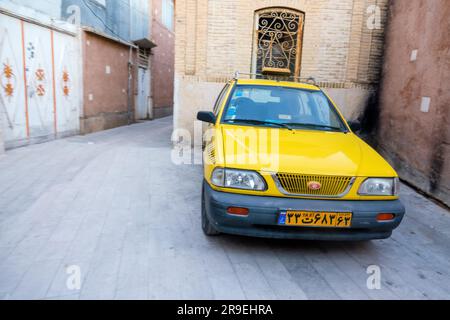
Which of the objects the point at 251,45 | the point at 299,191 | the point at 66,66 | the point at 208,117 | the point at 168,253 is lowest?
the point at 168,253

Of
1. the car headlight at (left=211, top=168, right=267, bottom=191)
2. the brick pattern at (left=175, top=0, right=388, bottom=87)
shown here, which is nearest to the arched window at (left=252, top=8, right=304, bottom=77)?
the brick pattern at (left=175, top=0, right=388, bottom=87)

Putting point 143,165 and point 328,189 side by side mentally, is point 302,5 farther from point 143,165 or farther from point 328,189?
point 328,189

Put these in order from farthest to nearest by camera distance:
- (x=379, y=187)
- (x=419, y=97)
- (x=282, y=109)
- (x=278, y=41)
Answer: (x=278, y=41) → (x=419, y=97) → (x=282, y=109) → (x=379, y=187)

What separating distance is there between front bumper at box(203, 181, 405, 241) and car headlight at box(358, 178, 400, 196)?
0.30ft

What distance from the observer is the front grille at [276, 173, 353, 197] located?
3.20m

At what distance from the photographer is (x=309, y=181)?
320cm

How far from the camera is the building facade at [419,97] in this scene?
18.2ft

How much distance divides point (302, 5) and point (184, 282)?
790cm

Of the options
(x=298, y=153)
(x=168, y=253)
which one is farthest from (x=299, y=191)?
(x=168, y=253)

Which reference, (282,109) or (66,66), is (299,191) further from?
(66,66)

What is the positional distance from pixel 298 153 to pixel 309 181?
328 mm

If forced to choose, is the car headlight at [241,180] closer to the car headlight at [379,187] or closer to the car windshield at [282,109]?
the car headlight at [379,187]

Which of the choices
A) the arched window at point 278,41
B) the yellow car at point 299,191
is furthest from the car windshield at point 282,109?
the arched window at point 278,41

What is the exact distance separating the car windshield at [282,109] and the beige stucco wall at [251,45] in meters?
4.49
